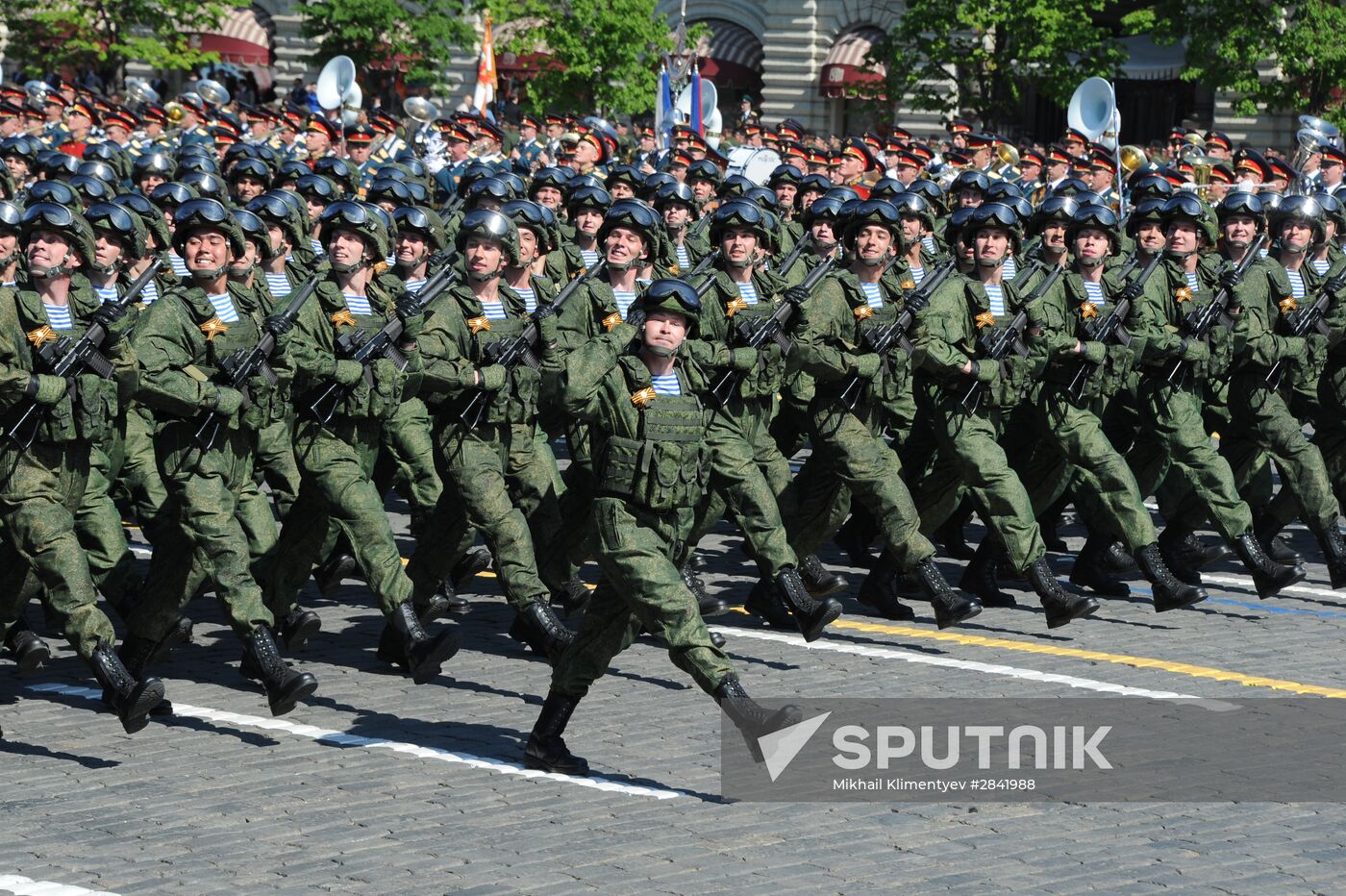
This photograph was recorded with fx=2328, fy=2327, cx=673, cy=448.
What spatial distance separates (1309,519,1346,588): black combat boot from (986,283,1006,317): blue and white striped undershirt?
2.16m

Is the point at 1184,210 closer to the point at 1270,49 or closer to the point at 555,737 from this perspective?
the point at 555,737

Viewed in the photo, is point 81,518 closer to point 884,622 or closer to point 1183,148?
point 884,622

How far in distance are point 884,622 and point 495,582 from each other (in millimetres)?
2125

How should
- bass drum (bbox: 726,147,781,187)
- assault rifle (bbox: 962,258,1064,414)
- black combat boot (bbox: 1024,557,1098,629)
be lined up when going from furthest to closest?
bass drum (bbox: 726,147,781,187)
assault rifle (bbox: 962,258,1064,414)
black combat boot (bbox: 1024,557,1098,629)

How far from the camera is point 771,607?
439 inches

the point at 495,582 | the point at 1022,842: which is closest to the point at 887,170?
the point at 495,582

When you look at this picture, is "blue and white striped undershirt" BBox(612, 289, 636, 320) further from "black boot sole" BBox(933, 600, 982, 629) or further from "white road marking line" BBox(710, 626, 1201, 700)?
"black boot sole" BBox(933, 600, 982, 629)

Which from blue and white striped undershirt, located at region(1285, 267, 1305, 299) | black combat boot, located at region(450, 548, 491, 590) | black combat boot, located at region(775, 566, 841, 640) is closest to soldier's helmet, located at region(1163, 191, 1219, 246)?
blue and white striped undershirt, located at region(1285, 267, 1305, 299)

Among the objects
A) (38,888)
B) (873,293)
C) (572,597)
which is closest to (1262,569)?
(873,293)

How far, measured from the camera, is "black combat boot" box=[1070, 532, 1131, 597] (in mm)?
12078

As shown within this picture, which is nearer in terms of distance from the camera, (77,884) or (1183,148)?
(77,884)

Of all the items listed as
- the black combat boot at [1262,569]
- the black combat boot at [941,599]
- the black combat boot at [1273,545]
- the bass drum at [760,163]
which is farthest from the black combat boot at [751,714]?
the bass drum at [760,163]

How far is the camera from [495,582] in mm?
12117

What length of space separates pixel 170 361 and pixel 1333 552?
20.4 ft
